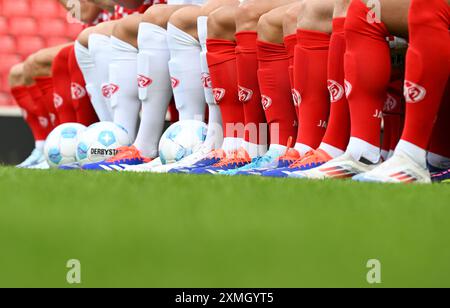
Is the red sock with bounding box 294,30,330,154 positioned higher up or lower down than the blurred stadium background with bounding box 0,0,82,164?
higher up

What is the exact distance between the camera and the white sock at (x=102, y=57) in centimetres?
477

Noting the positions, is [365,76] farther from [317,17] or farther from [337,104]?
[317,17]

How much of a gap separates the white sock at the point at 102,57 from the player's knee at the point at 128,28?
0.14 metres

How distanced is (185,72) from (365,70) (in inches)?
60.6

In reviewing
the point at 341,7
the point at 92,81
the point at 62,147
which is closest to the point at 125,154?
the point at 62,147

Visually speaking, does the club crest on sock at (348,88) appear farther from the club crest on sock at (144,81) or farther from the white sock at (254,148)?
the club crest on sock at (144,81)

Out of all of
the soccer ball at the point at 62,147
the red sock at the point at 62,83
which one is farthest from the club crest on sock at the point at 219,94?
the red sock at the point at 62,83

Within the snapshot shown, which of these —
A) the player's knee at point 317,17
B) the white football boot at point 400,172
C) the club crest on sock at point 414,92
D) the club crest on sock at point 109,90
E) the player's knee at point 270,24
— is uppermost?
the player's knee at point 317,17

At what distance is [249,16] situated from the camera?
3641 mm

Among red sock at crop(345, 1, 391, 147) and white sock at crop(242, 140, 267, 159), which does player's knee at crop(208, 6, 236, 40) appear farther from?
red sock at crop(345, 1, 391, 147)

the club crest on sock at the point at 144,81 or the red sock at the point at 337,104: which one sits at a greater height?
the red sock at the point at 337,104

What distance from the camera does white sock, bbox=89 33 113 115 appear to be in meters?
4.77

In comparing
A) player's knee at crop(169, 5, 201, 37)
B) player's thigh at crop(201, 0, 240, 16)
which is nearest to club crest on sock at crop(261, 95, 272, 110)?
player's thigh at crop(201, 0, 240, 16)

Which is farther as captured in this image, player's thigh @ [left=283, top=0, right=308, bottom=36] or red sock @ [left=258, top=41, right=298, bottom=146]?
red sock @ [left=258, top=41, right=298, bottom=146]
